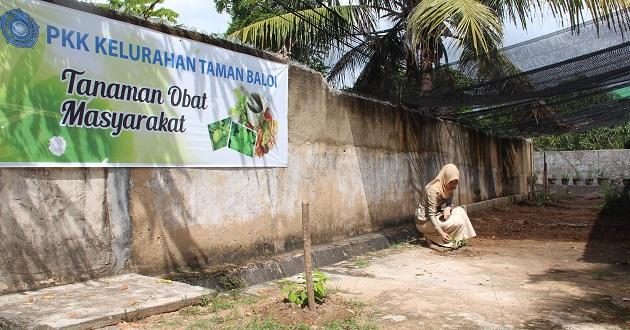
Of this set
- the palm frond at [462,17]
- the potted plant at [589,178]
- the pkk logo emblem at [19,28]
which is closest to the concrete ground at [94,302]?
the pkk logo emblem at [19,28]

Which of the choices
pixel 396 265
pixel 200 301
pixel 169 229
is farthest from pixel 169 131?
pixel 396 265

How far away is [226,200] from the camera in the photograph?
18.6 ft

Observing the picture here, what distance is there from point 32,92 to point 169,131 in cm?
127

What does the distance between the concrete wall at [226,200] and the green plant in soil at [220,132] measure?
0.94ft

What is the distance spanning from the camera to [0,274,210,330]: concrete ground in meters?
3.39

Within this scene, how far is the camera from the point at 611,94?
9805 millimetres

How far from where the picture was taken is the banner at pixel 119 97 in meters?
4.04

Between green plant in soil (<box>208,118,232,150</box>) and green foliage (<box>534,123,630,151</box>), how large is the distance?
19.2 m

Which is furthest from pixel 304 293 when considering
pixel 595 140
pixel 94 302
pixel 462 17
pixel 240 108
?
pixel 595 140

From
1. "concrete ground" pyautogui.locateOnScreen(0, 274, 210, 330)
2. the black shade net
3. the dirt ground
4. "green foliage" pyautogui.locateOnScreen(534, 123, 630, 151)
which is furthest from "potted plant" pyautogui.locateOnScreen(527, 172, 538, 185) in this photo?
"concrete ground" pyautogui.locateOnScreen(0, 274, 210, 330)

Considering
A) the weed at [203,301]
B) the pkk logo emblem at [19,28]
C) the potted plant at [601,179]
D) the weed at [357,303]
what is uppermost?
the pkk logo emblem at [19,28]

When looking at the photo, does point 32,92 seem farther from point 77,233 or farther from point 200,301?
point 200,301

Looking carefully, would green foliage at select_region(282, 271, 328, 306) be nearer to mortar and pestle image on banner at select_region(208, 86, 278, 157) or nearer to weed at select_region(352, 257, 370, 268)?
mortar and pestle image on banner at select_region(208, 86, 278, 157)

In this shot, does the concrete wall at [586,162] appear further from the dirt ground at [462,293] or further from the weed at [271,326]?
the weed at [271,326]
